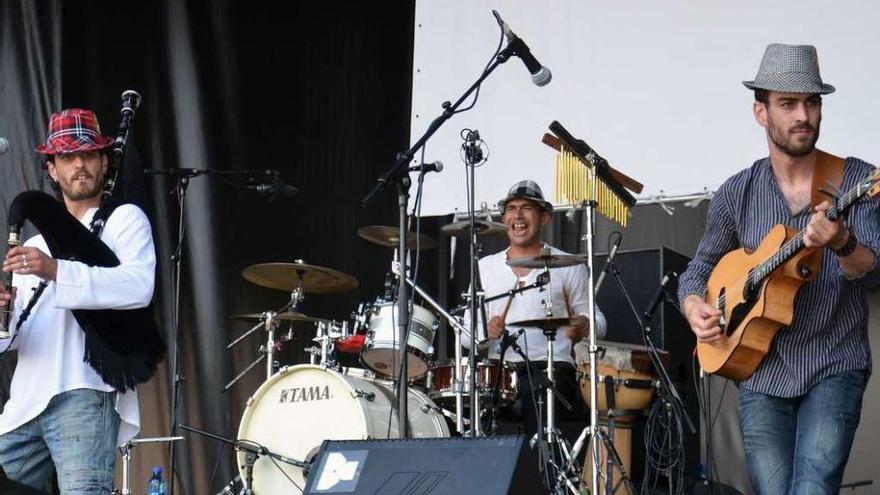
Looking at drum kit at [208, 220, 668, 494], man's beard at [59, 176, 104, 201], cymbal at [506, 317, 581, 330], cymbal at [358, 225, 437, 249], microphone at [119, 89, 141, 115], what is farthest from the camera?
cymbal at [358, 225, 437, 249]

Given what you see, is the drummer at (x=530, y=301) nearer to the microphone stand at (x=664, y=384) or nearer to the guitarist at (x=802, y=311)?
the microphone stand at (x=664, y=384)

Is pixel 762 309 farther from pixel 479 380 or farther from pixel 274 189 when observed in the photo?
pixel 274 189

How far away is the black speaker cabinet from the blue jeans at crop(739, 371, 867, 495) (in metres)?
2.87

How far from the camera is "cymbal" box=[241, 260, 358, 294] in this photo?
6559 millimetres

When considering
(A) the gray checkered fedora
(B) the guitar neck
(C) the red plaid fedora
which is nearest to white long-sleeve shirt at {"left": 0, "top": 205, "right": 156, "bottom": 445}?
(C) the red plaid fedora

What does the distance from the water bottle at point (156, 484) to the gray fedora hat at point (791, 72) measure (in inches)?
148

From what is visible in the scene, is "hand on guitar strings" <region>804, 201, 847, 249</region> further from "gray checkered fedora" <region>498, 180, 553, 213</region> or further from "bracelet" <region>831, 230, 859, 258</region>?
"gray checkered fedora" <region>498, 180, 553, 213</region>

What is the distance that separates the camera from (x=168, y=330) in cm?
671

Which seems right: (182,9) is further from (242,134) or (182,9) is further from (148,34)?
(242,134)

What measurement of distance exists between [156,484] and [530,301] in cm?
230

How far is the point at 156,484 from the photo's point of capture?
20.7ft

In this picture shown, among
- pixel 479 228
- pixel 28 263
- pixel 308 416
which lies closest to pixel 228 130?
pixel 479 228

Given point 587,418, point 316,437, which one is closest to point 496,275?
point 587,418

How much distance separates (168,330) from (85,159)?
7.99 ft
